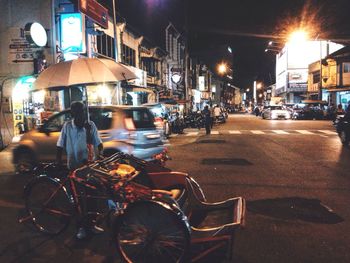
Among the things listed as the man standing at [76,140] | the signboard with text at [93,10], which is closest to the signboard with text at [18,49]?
the signboard with text at [93,10]

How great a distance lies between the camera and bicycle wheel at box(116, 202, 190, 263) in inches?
171

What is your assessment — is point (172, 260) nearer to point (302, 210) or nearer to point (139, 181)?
point (139, 181)

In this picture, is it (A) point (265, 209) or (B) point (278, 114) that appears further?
(B) point (278, 114)

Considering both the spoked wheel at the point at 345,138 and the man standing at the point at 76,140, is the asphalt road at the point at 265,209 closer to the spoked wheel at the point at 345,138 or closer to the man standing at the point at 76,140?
the man standing at the point at 76,140

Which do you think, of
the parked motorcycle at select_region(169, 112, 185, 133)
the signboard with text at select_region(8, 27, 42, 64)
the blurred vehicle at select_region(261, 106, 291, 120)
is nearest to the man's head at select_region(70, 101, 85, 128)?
the signboard with text at select_region(8, 27, 42, 64)

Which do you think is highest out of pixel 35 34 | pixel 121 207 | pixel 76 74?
pixel 35 34

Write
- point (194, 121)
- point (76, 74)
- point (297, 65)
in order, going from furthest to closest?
point (297, 65) < point (194, 121) < point (76, 74)

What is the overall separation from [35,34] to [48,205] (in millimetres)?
12565

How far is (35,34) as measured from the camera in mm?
16312

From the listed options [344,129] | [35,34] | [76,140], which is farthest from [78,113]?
[344,129]

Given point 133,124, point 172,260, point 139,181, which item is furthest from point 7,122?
point 172,260

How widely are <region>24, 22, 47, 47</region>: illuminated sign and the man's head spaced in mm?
11796

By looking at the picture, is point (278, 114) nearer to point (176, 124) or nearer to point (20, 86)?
point (176, 124)

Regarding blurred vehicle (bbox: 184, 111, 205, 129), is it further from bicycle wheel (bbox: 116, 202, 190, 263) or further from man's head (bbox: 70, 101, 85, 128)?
bicycle wheel (bbox: 116, 202, 190, 263)
